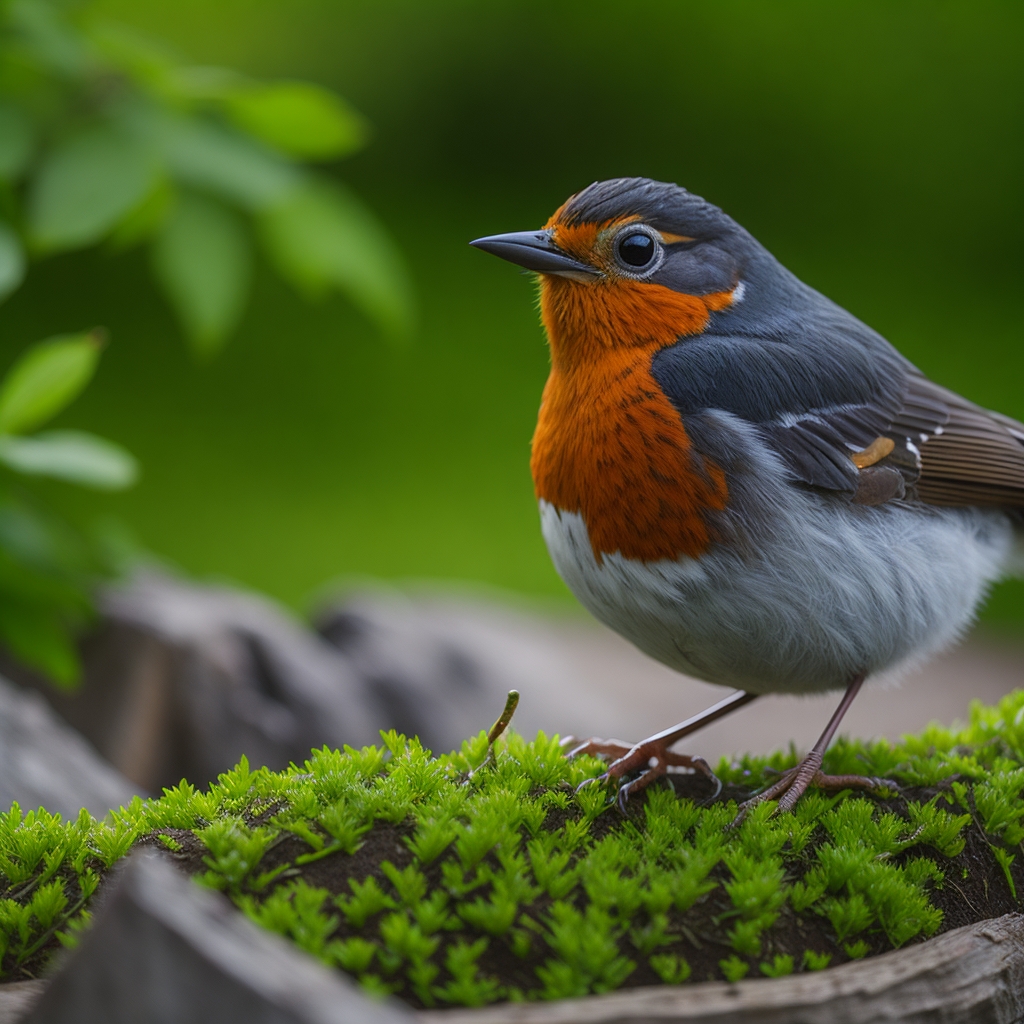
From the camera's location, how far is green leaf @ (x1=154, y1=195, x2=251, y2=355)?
3.45 metres

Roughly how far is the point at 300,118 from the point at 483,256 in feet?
25.2

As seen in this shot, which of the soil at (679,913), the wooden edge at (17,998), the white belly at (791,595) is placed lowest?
the wooden edge at (17,998)

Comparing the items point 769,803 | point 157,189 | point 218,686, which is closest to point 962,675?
point 218,686

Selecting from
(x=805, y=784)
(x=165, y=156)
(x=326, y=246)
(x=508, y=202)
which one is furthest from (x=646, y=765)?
(x=508, y=202)

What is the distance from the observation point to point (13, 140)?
3.12 metres

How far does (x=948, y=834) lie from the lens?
7.85 ft

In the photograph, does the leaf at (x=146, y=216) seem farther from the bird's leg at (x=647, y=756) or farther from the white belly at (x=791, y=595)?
the bird's leg at (x=647, y=756)

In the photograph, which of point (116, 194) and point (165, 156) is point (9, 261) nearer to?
point (116, 194)

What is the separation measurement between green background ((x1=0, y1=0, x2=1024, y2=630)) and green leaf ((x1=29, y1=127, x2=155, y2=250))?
575cm

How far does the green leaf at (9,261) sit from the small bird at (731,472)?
1151 mm

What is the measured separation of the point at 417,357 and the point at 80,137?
7.18 metres

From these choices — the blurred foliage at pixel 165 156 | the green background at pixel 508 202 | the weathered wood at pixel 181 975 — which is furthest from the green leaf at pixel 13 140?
the green background at pixel 508 202

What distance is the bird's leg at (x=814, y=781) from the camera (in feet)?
8.21

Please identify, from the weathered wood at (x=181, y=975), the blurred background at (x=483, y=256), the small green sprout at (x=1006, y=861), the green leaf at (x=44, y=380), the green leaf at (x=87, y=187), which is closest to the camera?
the weathered wood at (x=181, y=975)
